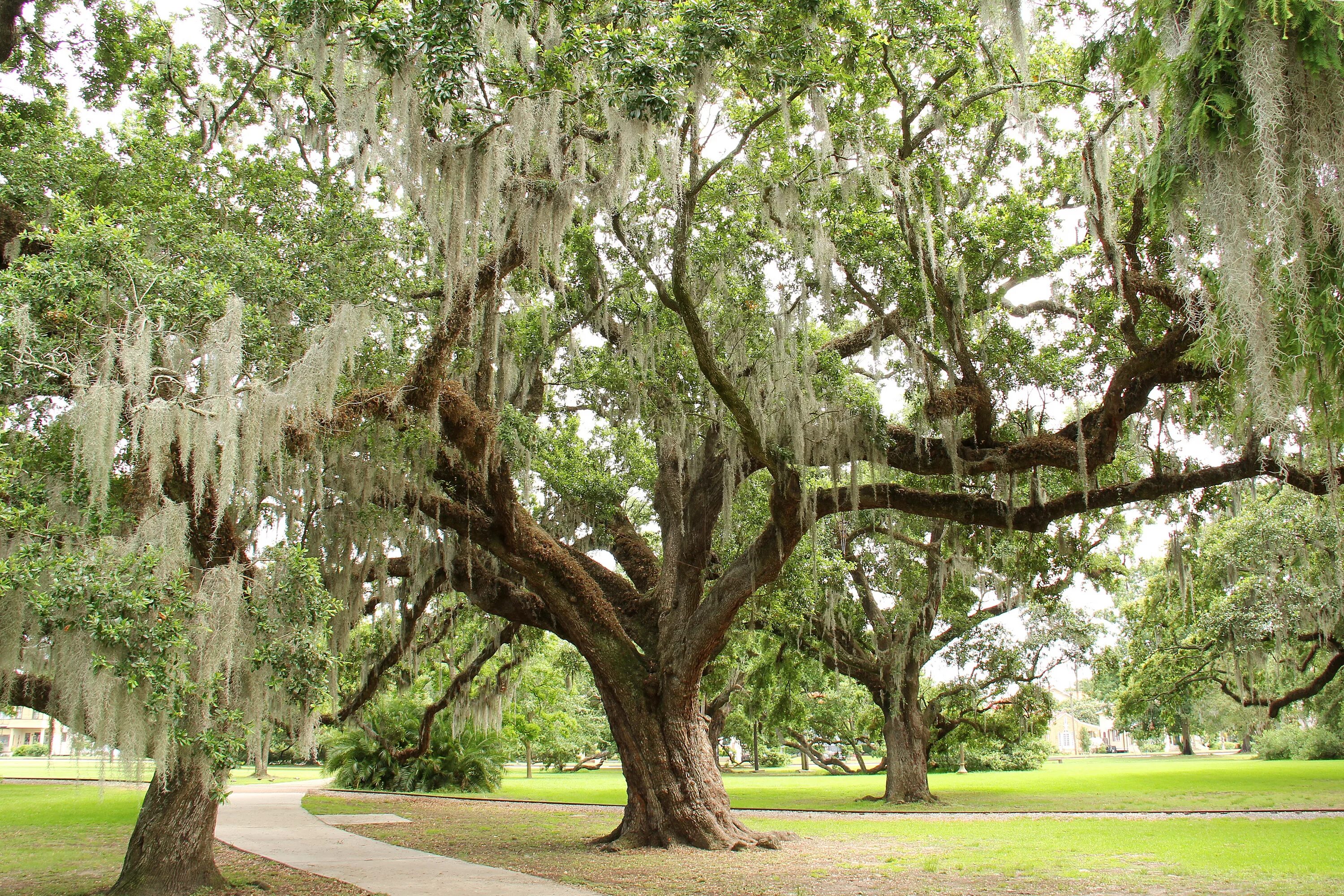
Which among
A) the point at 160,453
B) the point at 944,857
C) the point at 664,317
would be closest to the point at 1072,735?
the point at 944,857

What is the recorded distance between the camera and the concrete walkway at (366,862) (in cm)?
646

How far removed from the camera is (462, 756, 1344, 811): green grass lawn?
14.8 metres

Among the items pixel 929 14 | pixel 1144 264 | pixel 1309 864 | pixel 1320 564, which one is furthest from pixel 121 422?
pixel 1320 564

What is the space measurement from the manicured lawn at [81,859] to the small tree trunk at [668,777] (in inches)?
138

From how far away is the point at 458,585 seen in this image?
10086 mm

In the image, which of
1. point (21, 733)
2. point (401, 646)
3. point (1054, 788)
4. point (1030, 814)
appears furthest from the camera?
point (21, 733)

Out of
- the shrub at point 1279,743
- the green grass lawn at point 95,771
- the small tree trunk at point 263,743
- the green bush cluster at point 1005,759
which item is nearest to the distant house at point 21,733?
the green grass lawn at point 95,771

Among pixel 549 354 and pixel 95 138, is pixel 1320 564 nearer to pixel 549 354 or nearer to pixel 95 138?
pixel 549 354

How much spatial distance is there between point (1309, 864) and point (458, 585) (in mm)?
8997

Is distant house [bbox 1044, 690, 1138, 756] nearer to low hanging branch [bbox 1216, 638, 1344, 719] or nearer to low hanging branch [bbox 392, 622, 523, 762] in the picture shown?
low hanging branch [bbox 1216, 638, 1344, 719]

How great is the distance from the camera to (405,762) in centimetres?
2034

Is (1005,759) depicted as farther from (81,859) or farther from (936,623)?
(81,859)

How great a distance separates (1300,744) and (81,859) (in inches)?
1509

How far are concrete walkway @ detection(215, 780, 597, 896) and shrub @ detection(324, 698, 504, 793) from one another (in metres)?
6.77
